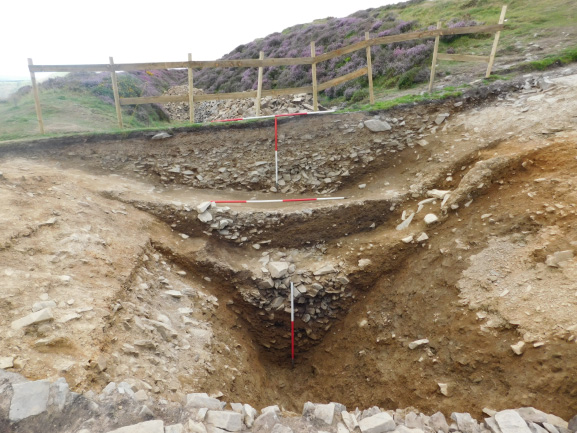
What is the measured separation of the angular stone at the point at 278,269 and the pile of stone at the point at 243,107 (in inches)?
348

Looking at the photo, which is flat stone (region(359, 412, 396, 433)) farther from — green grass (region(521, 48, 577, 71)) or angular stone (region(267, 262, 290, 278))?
green grass (region(521, 48, 577, 71))

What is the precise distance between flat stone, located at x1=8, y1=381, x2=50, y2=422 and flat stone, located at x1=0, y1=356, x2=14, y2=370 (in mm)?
351

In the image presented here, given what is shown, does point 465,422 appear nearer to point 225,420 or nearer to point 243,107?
point 225,420

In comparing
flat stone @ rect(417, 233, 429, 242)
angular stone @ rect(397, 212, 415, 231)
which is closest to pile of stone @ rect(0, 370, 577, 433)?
flat stone @ rect(417, 233, 429, 242)

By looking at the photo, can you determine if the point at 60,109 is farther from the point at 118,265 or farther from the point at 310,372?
the point at 310,372

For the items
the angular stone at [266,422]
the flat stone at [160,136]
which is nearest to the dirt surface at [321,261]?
the flat stone at [160,136]

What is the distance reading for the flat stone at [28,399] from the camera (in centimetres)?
335

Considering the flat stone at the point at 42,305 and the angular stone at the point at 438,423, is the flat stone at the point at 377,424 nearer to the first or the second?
the angular stone at the point at 438,423

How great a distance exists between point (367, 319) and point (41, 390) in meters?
6.06

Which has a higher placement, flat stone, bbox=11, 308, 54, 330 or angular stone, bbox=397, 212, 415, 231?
flat stone, bbox=11, 308, 54, 330

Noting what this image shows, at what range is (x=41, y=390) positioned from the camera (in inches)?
140

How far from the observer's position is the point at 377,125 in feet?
34.6

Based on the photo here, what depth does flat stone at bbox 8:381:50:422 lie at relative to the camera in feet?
11.0

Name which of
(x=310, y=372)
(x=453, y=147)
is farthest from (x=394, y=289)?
(x=453, y=147)
